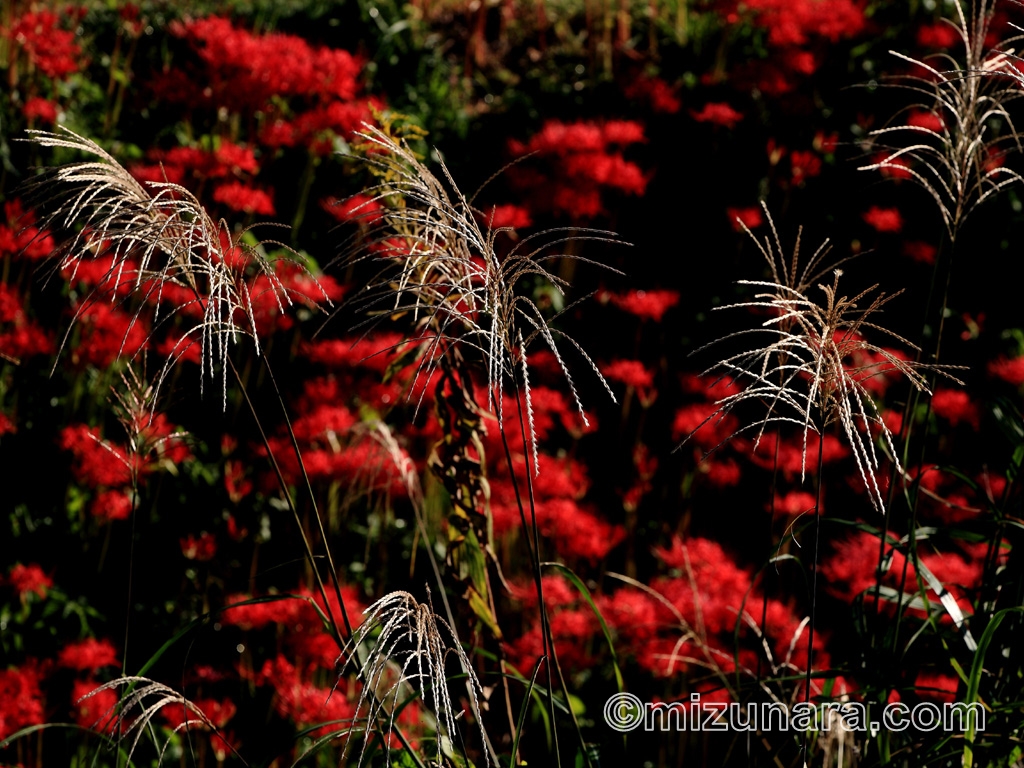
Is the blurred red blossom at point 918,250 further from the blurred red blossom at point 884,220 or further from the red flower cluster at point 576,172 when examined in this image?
the red flower cluster at point 576,172

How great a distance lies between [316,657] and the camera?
102 inches

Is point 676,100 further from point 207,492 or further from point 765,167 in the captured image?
point 207,492

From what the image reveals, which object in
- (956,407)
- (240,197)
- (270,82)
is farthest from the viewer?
(270,82)

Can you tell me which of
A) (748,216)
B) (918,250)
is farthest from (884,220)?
(748,216)

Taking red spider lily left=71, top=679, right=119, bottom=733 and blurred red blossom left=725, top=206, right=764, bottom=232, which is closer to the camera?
red spider lily left=71, top=679, right=119, bottom=733

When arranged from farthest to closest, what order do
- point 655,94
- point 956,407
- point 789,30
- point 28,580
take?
1. point 655,94
2. point 789,30
3. point 956,407
4. point 28,580

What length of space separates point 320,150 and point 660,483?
1.94 meters

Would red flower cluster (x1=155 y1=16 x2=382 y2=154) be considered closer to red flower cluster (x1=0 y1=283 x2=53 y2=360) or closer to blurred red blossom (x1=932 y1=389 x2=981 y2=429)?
red flower cluster (x1=0 y1=283 x2=53 y2=360)

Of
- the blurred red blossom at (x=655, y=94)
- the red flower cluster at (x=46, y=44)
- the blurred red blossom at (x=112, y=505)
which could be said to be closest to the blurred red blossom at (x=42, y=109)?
the red flower cluster at (x=46, y=44)

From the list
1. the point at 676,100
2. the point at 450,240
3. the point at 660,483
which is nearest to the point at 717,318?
the point at 660,483

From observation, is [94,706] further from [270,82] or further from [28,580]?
[270,82]

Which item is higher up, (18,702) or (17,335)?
(17,335)

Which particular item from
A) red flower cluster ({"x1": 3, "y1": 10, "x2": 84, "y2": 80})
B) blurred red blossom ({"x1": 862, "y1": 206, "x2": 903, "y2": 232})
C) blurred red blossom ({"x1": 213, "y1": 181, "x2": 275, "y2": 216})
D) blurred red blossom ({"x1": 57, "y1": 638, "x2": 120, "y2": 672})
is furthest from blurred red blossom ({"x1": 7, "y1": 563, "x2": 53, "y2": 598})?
blurred red blossom ({"x1": 862, "y1": 206, "x2": 903, "y2": 232})

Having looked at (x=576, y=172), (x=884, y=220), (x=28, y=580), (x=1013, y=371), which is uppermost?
(x=576, y=172)
